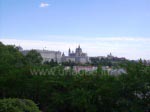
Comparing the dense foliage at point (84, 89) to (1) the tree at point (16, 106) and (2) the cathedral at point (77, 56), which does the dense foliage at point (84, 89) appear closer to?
(1) the tree at point (16, 106)

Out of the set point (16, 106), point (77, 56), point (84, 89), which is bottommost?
point (84, 89)

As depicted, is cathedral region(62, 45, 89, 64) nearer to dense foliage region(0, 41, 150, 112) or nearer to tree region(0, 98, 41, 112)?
dense foliage region(0, 41, 150, 112)

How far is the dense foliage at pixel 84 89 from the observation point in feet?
56.7

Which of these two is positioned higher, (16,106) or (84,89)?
(16,106)

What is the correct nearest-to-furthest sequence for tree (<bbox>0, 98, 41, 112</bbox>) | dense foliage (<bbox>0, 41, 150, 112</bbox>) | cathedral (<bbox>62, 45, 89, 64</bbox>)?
tree (<bbox>0, 98, 41, 112</bbox>) < dense foliage (<bbox>0, 41, 150, 112</bbox>) < cathedral (<bbox>62, 45, 89, 64</bbox>)

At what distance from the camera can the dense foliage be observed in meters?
17.3

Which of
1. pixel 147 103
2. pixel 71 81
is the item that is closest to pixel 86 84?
pixel 71 81

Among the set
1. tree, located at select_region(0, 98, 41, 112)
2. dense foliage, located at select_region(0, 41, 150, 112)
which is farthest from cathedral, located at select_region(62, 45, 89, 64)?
tree, located at select_region(0, 98, 41, 112)

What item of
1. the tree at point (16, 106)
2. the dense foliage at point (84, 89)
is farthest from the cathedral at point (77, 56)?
the tree at point (16, 106)

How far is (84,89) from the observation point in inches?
739

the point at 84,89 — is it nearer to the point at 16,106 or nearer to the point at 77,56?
the point at 16,106

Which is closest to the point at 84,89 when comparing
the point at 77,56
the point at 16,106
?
the point at 16,106

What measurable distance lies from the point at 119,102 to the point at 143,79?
1.93m

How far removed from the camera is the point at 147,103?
56.0ft
